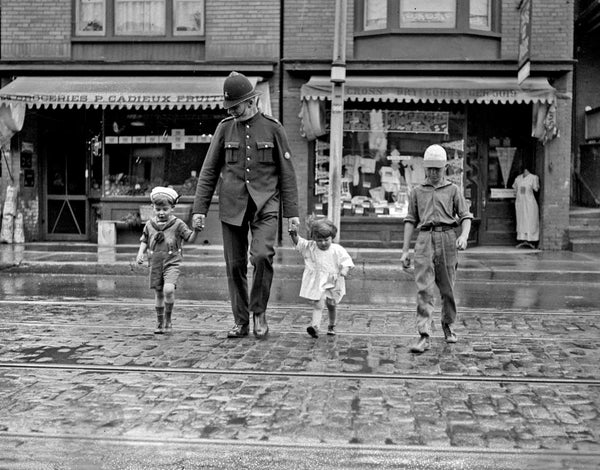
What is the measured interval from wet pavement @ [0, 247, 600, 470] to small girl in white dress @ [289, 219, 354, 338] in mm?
315

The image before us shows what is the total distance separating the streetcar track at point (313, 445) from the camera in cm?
438

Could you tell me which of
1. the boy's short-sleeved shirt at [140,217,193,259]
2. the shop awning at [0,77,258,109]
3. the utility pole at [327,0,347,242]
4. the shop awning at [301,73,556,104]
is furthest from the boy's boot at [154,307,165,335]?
the shop awning at [301,73,556,104]

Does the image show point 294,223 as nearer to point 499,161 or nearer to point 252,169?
point 252,169

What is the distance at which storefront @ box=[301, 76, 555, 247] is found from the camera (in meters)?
16.2

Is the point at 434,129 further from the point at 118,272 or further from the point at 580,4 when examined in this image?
the point at 118,272

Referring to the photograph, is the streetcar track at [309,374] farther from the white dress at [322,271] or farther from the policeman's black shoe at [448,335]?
the white dress at [322,271]

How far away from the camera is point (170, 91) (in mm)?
16422

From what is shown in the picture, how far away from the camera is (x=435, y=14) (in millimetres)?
16766

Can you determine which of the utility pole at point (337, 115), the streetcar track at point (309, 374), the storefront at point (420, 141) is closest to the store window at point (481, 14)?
the storefront at point (420, 141)

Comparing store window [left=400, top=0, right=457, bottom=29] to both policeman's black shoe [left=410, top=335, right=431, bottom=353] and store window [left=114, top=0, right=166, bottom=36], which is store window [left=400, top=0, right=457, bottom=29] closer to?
store window [left=114, top=0, right=166, bottom=36]

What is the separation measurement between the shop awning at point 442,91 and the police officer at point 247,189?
905 centimetres

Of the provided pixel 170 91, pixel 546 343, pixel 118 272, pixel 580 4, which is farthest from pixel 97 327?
pixel 580 4

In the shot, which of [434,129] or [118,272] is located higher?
[434,129]

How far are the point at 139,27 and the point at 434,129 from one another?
6187 millimetres
